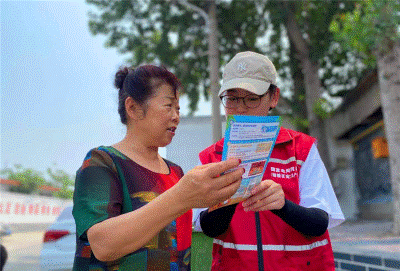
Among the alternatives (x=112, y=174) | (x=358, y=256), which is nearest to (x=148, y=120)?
(x=112, y=174)

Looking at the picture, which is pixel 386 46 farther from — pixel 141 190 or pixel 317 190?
pixel 141 190

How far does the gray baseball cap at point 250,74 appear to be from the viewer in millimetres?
1631

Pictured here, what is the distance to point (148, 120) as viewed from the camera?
1426 mm

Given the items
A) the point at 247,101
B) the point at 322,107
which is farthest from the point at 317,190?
the point at 322,107

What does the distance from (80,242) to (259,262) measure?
594 millimetres

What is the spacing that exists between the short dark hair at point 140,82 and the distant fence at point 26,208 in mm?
25390

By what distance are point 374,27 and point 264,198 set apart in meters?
5.99

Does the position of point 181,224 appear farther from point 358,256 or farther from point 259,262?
point 358,256

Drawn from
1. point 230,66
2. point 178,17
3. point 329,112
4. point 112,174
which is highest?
point 178,17

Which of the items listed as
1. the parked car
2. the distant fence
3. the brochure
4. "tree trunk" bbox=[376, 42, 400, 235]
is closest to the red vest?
the brochure

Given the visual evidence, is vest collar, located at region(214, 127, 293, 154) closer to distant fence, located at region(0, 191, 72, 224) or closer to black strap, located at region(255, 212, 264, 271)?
black strap, located at region(255, 212, 264, 271)

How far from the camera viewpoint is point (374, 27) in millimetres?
6562

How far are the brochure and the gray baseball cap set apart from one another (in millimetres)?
437

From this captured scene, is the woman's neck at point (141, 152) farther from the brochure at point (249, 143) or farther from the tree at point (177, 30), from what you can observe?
the tree at point (177, 30)
